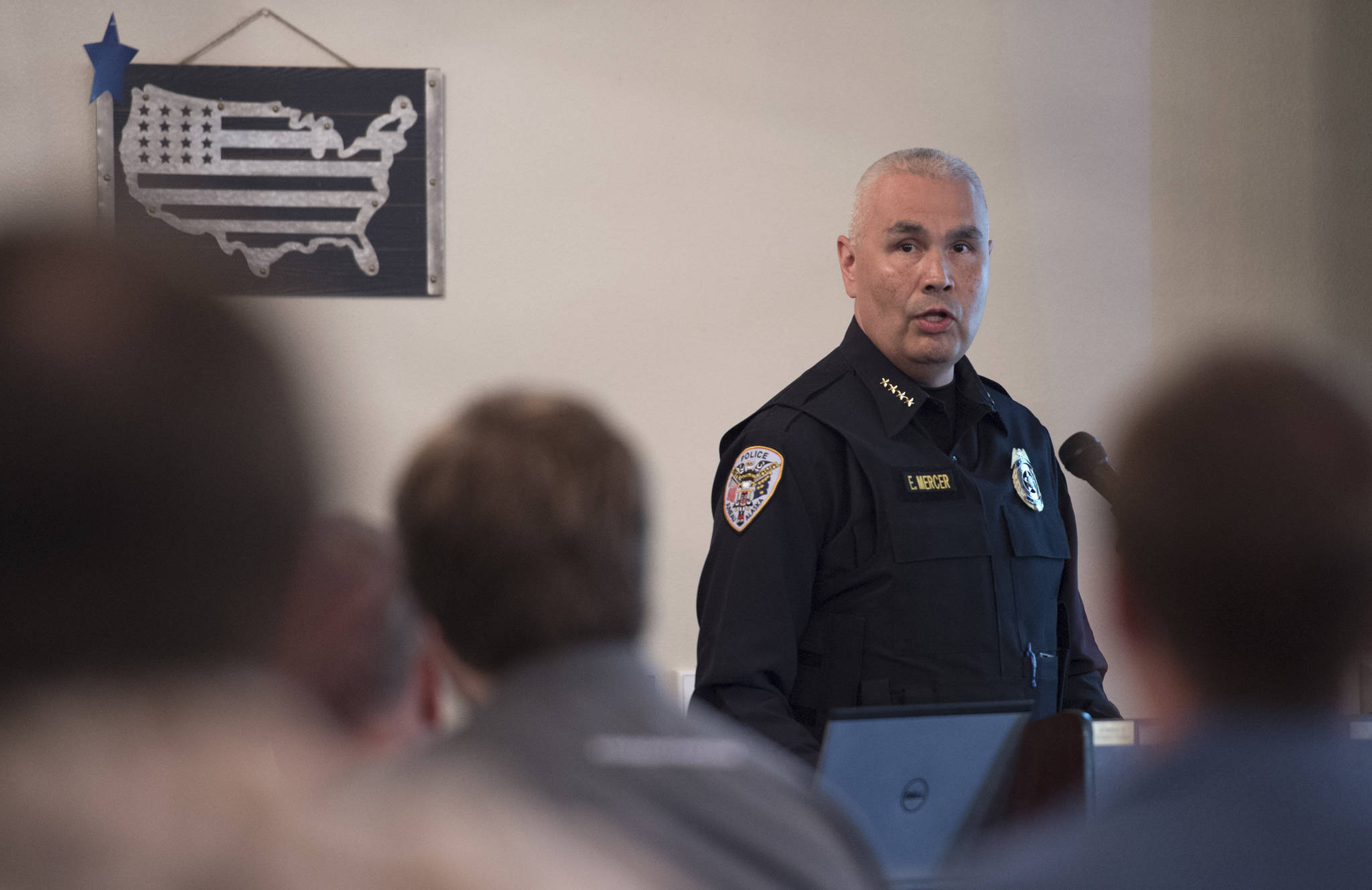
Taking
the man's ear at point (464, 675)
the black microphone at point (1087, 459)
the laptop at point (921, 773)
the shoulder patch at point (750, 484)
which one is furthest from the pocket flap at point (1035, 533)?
the man's ear at point (464, 675)

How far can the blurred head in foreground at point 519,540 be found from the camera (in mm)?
881

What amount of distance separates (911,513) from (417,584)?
1.04 m

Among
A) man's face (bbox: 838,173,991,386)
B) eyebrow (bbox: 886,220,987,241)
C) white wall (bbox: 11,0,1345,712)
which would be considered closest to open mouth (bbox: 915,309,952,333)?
man's face (bbox: 838,173,991,386)

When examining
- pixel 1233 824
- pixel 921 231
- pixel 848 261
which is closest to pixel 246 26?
pixel 848 261

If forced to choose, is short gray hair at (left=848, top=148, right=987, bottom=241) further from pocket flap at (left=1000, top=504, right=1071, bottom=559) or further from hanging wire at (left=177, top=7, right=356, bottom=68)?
hanging wire at (left=177, top=7, right=356, bottom=68)

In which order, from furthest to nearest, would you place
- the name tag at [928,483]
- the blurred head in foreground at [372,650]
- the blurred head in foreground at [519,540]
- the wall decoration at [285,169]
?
1. the wall decoration at [285,169]
2. the name tag at [928,483]
3. the blurred head in foreground at [372,650]
4. the blurred head in foreground at [519,540]

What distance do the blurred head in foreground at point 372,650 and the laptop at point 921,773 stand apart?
0.39 metres

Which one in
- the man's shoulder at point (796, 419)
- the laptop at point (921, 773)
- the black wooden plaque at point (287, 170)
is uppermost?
the black wooden plaque at point (287, 170)

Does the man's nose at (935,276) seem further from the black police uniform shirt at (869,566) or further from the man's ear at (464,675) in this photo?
the man's ear at (464,675)

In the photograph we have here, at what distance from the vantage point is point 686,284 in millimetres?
2855

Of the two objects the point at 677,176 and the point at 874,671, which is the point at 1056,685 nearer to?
the point at 874,671

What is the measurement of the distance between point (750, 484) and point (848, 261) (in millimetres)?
441

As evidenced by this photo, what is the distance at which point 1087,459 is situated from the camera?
5.88ft

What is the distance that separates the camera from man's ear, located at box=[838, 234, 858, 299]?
2.01m
